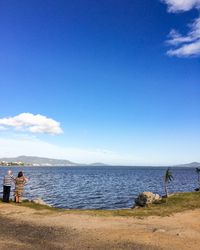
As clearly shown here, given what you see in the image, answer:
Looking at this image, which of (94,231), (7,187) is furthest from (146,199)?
(94,231)

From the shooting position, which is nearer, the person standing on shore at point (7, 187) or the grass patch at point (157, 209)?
the grass patch at point (157, 209)

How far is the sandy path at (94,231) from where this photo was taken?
15.5 meters

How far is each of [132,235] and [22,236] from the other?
5549 millimetres

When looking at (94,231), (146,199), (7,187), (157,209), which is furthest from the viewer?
(146,199)

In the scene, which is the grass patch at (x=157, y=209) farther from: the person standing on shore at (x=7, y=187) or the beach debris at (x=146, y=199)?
the beach debris at (x=146, y=199)

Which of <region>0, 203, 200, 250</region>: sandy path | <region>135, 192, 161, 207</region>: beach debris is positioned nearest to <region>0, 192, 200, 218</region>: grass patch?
<region>0, 203, 200, 250</region>: sandy path

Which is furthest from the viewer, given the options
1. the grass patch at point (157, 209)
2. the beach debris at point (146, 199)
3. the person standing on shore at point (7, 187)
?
the beach debris at point (146, 199)

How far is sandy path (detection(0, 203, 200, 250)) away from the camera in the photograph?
15.5m

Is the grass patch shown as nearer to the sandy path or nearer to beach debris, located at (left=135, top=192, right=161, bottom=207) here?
the sandy path

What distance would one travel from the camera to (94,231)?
18000mm

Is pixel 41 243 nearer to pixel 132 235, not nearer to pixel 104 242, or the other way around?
pixel 104 242

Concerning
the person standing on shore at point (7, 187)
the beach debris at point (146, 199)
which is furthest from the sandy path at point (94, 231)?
the beach debris at point (146, 199)

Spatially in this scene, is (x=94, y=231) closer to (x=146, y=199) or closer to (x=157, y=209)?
(x=157, y=209)

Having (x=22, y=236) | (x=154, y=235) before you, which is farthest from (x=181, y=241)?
(x=22, y=236)
